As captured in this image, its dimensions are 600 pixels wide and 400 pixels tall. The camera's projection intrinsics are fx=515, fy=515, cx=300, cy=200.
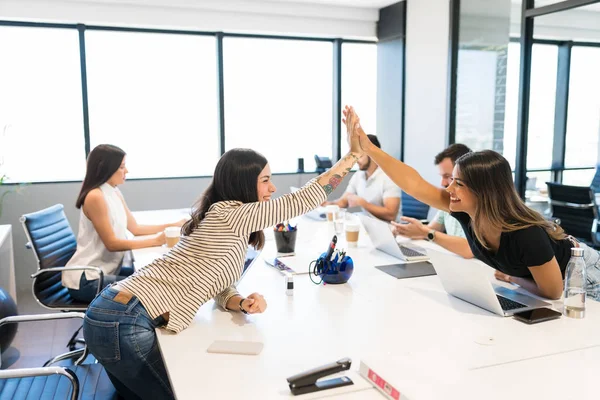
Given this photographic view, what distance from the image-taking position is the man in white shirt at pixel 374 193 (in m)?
3.83

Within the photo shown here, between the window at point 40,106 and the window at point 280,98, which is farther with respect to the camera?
the window at point 280,98

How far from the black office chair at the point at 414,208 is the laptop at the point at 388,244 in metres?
1.90

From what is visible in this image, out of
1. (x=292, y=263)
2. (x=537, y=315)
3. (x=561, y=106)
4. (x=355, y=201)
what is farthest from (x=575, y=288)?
(x=561, y=106)

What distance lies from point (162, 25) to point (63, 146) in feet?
5.17

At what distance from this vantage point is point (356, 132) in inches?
87.2

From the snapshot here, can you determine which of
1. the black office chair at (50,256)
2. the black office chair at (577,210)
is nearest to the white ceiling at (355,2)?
the black office chair at (577,210)

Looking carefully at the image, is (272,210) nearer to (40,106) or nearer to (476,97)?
(476,97)

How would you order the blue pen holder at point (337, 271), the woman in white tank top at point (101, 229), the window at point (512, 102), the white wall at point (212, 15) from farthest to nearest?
the white wall at point (212, 15), the window at point (512, 102), the woman in white tank top at point (101, 229), the blue pen holder at point (337, 271)

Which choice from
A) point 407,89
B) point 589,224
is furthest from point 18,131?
point 589,224

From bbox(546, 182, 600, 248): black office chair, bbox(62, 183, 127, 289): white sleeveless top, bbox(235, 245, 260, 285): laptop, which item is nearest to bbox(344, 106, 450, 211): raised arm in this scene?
bbox(235, 245, 260, 285): laptop

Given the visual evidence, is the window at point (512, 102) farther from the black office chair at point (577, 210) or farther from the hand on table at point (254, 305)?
the hand on table at point (254, 305)

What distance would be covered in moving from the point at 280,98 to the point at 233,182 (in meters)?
4.22

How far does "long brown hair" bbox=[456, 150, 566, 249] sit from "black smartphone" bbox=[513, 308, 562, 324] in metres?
0.29

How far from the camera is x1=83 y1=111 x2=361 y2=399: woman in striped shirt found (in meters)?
1.64
